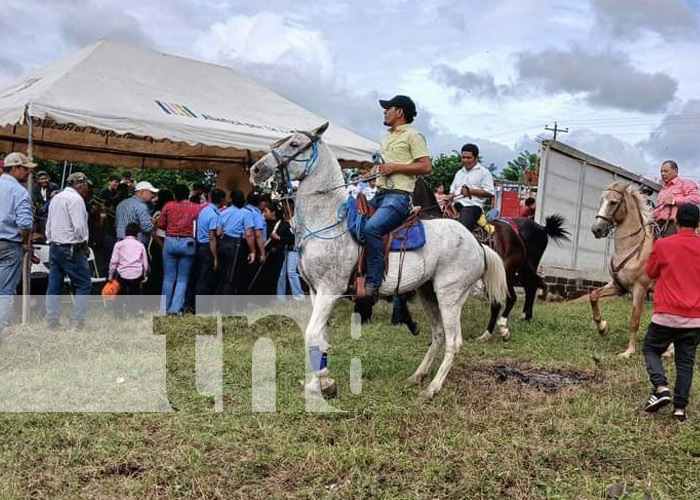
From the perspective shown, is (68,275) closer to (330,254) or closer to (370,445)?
(330,254)

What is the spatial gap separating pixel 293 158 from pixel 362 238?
949 mm

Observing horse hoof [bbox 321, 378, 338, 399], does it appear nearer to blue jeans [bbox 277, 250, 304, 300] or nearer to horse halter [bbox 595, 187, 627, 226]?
horse halter [bbox 595, 187, 627, 226]

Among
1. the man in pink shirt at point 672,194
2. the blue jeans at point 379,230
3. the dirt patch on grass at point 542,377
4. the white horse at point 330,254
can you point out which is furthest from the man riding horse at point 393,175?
the man in pink shirt at point 672,194

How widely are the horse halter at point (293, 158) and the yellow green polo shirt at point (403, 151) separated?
0.69m

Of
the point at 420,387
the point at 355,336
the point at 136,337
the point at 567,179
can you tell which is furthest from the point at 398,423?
the point at 567,179

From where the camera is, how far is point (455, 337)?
612cm

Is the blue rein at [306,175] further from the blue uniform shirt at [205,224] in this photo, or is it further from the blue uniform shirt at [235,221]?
the blue uniform shirt at [235,221]

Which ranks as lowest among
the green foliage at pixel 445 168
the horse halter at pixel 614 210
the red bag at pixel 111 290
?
the red bag at pixel 111 290

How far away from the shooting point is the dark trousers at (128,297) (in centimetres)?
923

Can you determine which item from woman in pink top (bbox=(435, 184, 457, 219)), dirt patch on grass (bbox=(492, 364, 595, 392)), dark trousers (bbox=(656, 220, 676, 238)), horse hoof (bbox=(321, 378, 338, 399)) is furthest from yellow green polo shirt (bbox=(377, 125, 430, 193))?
dark trousers (bbox=(656, 220, 676, 238))

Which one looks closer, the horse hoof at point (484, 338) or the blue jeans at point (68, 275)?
the blue jeans at point (68, 275)

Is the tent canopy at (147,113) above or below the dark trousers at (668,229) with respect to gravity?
above

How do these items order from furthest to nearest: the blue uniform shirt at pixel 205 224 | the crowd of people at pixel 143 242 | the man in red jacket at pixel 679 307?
the blue uniform shirt at pixel 205 224 < the crowd of people at pixel 143 242 < the man in red jacket at pixel 679 307

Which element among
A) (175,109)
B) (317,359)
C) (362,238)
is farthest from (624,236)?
(175,109)
